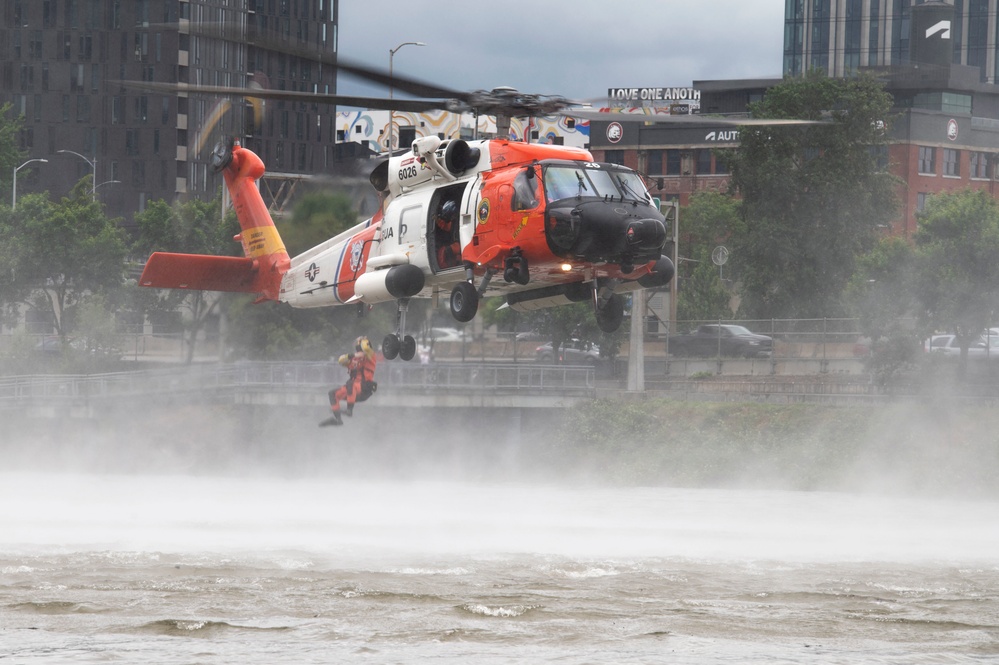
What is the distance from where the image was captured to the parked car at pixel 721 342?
154 ft

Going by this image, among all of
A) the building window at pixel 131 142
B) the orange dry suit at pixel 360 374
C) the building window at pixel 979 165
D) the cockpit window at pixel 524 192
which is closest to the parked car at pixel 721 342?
the orange dry suit at pixel 360 374

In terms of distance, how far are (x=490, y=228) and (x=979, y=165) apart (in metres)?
71.9

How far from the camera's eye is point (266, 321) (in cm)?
4156

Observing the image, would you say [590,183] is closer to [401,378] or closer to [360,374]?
[360,374]

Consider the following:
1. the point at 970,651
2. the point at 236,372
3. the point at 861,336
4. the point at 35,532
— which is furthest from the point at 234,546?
the point at 861,336

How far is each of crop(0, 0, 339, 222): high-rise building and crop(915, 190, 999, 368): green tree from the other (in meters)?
51.5

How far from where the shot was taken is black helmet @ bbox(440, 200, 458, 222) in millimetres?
22375

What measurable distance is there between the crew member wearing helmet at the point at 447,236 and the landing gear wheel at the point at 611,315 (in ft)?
8.25

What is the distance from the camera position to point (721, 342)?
47469 mm

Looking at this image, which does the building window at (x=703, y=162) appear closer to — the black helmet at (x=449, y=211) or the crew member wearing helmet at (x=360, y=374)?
the crew member wearing helmet at (x=360, y=374)

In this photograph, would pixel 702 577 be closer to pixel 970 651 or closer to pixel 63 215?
pixel 970 651

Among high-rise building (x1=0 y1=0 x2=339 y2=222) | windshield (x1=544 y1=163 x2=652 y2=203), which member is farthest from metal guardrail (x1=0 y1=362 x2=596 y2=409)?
high-rise building (x1=0 y1=0 x2=339 y2=222)

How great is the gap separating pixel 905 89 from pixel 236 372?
207 feet

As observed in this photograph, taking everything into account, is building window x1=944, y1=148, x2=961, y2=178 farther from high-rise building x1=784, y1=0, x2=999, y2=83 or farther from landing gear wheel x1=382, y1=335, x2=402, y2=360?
landing gear wheel x1=382, y1=335, x2=402, y2=360
